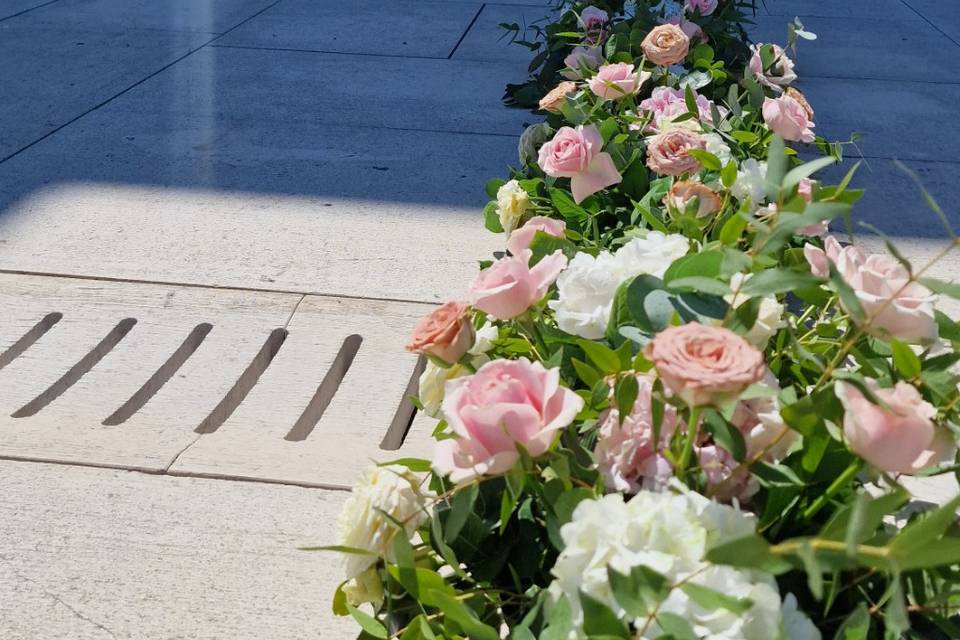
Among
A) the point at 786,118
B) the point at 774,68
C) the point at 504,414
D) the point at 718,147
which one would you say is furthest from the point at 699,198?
the point at 774,68

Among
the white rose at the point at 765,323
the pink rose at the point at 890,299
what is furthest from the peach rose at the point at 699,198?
the pink rose at the point at 890,299

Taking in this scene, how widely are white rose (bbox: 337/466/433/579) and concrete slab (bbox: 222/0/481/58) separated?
187 inches

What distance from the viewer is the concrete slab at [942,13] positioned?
6672 millimetres

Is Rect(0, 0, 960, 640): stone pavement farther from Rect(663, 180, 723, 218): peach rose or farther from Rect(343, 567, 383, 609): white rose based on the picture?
Rect(663, 180, 723, 218): peach rose

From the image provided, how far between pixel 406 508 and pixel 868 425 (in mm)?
551

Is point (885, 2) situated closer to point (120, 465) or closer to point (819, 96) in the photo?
point (819, 96)

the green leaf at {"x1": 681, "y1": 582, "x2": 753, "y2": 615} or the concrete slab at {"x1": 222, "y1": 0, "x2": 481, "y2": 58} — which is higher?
the green leaf at {"x1": 681, "y1": 582, "x2": 753, "y2": 615}

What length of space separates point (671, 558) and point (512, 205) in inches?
59.8

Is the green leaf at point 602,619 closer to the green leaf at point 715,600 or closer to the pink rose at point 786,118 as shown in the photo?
the green leaf at point 715,600

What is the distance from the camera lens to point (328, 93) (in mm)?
4980

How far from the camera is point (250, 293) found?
306 centimetres

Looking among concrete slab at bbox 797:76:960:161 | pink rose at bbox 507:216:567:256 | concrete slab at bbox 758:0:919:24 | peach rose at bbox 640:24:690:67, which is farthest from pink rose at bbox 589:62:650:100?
concrete slab at bbox 758:0:919:24

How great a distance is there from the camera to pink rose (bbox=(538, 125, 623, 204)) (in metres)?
1.90

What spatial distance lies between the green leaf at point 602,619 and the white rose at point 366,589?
1.37 ft
